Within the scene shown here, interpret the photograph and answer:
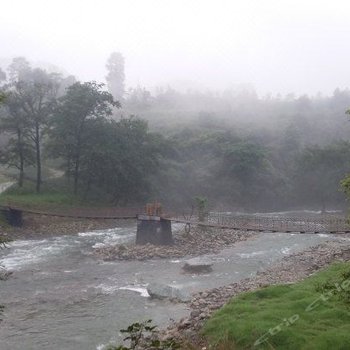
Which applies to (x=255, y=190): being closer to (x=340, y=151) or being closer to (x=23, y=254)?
(x=340, y=151)

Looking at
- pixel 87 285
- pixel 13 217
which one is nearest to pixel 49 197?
pixel 13 217

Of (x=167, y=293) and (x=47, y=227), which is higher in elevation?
(x=47, y=227)

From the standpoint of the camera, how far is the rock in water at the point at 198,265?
21.9 metres

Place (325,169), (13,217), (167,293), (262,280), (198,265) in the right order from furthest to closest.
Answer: (325,169) → (13,217) → (198,265) → (262,280) → (167,293)

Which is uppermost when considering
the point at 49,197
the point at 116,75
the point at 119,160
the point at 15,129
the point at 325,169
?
the point at 116,75

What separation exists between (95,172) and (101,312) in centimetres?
2541

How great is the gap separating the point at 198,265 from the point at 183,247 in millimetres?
4822

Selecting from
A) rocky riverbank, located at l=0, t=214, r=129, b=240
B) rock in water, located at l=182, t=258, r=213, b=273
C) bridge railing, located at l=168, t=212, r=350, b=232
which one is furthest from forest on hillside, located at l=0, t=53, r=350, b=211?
rock in water, located at l=182, t=258, r=213, b=273

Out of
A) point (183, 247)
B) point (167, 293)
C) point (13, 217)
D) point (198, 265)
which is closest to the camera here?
point (167, 293)

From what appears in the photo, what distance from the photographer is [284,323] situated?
11.1m

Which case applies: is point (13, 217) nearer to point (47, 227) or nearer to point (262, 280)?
point (47, 227)

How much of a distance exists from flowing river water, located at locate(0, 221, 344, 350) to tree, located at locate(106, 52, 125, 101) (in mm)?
85991

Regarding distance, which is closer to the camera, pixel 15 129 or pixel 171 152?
pixel 15 129

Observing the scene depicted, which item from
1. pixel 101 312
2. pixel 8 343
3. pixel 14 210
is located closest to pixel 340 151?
pixel 14 210
